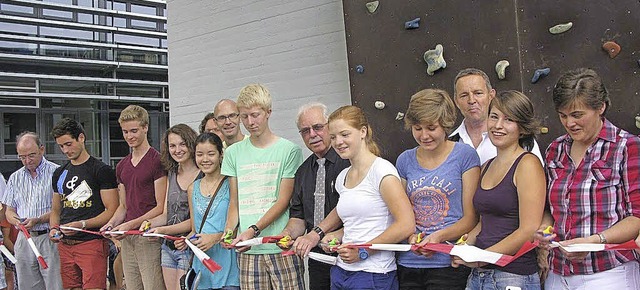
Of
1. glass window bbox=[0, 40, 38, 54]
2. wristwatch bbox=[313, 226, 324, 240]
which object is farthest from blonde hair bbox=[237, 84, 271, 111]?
glass window bbox=[0, 40, 38, 54]

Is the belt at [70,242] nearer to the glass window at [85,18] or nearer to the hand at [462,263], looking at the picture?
the hand at [462,263]

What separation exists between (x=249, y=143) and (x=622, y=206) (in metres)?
2.09

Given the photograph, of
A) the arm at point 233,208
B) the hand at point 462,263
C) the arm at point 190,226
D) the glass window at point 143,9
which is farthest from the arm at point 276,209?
the glass window at point 143,9

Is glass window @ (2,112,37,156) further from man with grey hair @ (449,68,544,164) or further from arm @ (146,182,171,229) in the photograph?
man with grey hair @ (449,68,544,164)

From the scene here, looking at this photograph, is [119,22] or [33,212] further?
[119,22]

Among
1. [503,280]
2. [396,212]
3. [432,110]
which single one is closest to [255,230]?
[396,212]

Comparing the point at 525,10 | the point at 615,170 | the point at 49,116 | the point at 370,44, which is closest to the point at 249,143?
the point at 370,44

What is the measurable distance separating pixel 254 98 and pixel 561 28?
5.65 feet

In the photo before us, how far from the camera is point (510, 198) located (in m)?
2.75

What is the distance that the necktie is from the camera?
358cm

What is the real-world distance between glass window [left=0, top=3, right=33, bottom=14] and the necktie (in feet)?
25.5

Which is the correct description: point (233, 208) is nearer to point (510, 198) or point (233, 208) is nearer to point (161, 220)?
point (161, 220)

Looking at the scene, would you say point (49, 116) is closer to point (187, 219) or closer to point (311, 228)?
point (187, 219)

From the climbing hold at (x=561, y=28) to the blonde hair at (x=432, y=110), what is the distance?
103 cm
